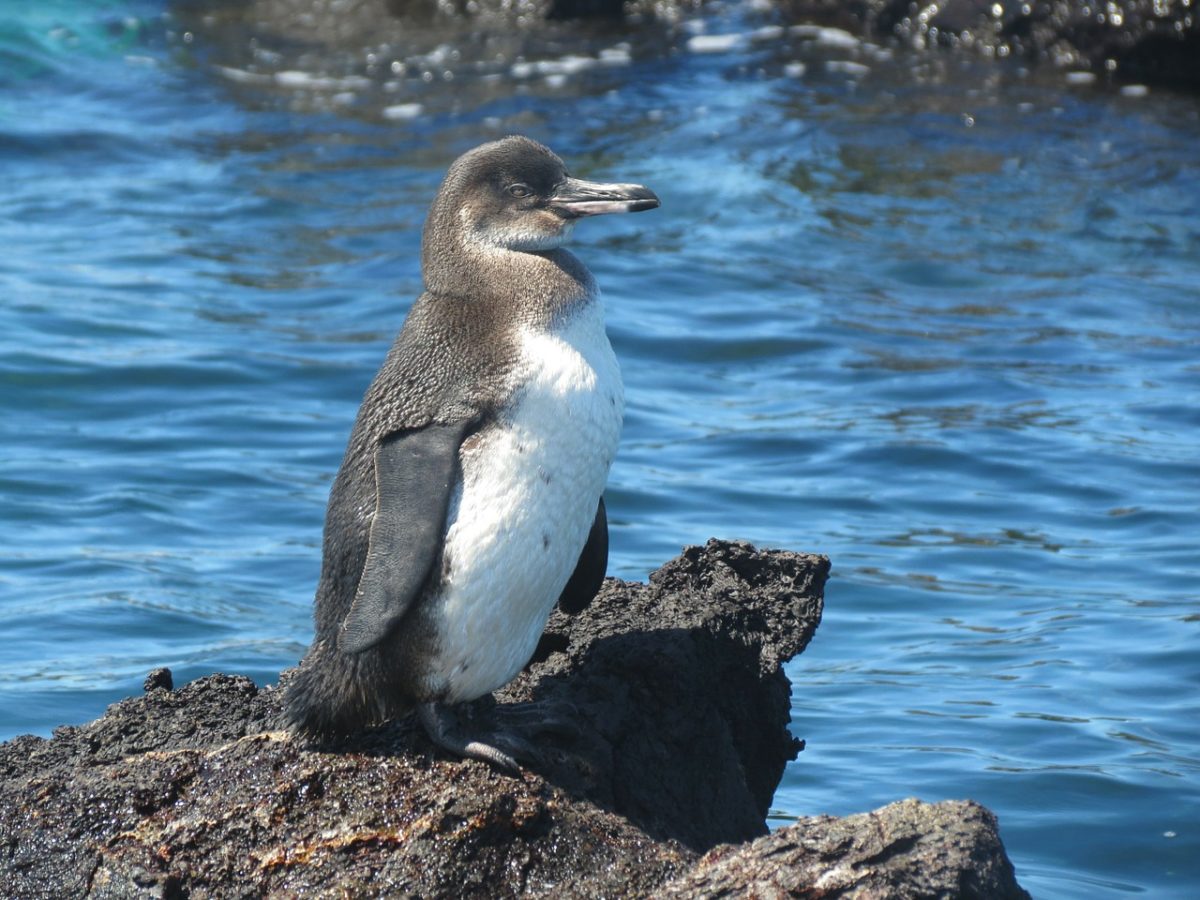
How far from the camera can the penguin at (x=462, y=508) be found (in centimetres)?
467

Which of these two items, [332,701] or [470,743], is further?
[332,701]

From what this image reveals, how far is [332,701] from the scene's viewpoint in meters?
4.70

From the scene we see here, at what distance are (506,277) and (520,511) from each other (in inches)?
28.2

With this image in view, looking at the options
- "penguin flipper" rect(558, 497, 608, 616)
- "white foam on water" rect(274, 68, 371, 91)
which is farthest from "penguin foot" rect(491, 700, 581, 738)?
"white foam on water" rect(274, 68, 371, 91)

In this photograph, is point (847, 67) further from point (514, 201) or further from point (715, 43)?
point (514, 201)

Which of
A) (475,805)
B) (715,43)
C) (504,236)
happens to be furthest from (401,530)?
(715,43)

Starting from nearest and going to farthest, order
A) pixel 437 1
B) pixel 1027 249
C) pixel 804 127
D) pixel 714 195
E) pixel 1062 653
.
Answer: pixel 1062 653
pixel 1027 249
pixel 714 195
pixel 804 127
pixel 437 1

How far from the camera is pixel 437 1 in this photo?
1980 centimetres

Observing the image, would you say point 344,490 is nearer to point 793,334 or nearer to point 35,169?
point 793,334

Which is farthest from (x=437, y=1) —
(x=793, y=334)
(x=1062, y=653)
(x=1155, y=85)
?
(x=1062, y=653)

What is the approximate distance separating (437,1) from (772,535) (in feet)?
40.2

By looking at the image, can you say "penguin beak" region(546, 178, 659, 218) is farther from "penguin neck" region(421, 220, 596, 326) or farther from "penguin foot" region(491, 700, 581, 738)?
"penguin foot" region(491, 700, 581, 738)

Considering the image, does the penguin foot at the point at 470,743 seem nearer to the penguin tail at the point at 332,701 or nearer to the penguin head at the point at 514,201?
the penguin tail at the point at 332,701

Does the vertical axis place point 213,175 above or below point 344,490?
below
